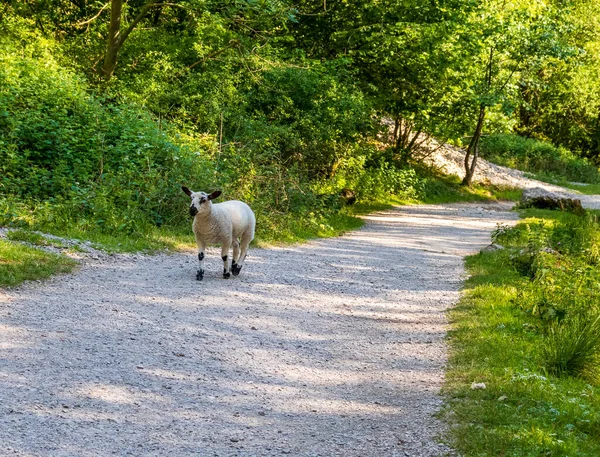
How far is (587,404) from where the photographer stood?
7.10 meters

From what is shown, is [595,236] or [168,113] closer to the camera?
[595,236]

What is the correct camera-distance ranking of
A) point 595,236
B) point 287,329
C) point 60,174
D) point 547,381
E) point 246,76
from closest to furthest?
1. point 547,381
2. point 287,329
3. point 60,174
4. point 595,236
5. point 246,76

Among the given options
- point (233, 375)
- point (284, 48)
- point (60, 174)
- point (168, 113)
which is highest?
point (284, 48)

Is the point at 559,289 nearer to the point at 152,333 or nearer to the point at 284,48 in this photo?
the point at 152,333

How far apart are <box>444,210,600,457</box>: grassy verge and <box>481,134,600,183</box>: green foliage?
111 feet

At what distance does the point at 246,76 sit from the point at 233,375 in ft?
52.1

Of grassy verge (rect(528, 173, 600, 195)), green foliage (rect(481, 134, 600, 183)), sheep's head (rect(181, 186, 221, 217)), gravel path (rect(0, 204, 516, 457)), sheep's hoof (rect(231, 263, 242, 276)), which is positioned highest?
green foliage (rect(481, 134, 600, 183))

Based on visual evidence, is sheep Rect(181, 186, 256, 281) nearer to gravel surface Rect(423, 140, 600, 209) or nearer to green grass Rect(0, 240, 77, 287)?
green grass Rect(0, 240, 77, 287)

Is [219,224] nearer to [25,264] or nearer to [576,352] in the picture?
[25,264]

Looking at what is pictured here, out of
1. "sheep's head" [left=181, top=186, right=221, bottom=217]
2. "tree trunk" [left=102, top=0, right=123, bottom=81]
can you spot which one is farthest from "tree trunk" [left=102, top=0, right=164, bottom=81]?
"sheep's head" [left=181, top=186, right=221, bottom=217]

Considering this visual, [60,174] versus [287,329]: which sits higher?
[60,174]

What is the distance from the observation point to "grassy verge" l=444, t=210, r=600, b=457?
6.11 m

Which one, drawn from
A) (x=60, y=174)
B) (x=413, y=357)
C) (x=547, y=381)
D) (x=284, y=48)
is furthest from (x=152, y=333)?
(x=284, y=48)

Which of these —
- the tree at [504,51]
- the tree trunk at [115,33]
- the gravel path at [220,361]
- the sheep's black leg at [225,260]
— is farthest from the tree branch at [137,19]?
the tree at [504,51]
